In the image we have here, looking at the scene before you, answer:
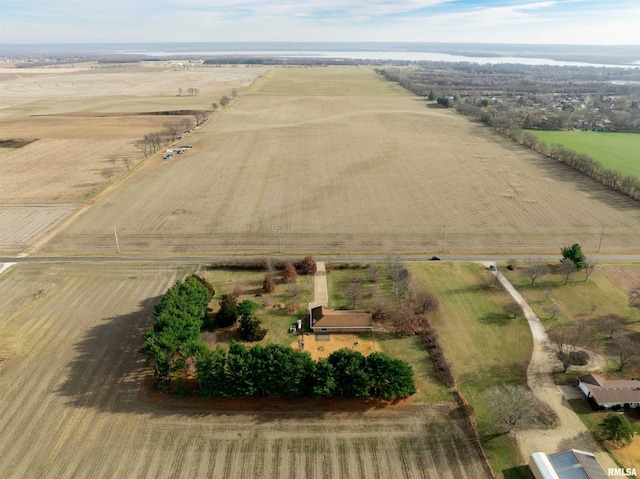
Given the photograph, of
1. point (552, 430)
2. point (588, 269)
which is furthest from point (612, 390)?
point (588, 269)

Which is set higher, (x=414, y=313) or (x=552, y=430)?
(x=414, y=313)

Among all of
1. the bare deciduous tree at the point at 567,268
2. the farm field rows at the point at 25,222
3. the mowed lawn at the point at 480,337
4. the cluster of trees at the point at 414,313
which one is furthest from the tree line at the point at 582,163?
the farm field rows at the point at 25,222

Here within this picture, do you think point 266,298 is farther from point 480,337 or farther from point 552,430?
point 552,430

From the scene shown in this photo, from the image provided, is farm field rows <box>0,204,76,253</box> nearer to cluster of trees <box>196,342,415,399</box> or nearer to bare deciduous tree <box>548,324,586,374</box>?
cluster of trees <box>196,342,415,399</box>

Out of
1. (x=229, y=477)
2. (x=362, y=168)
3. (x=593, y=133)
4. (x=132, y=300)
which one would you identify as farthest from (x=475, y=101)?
(x=229, y=477)

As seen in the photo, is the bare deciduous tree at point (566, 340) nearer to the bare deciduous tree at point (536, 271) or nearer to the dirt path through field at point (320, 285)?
the bare deciduous tree at point (536, 271)
